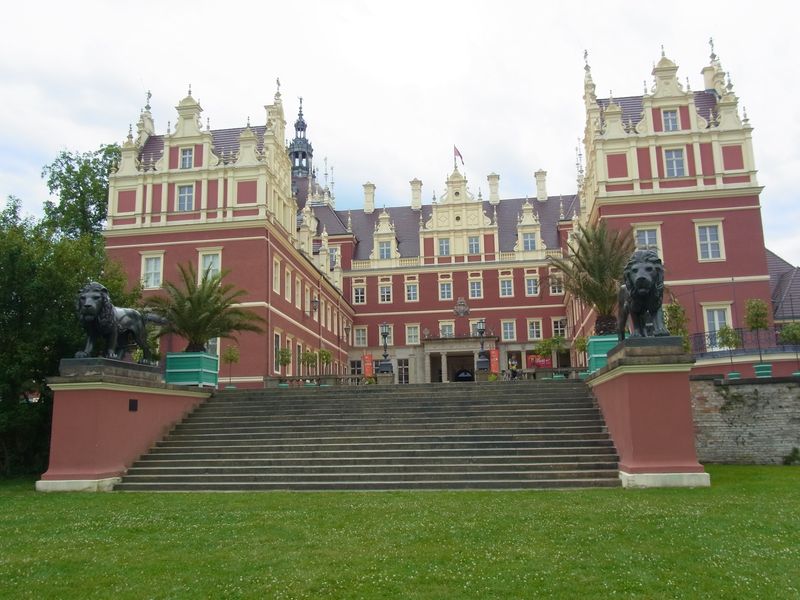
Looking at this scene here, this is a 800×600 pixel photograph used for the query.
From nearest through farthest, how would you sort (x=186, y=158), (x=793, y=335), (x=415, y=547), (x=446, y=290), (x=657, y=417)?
(x=415, y=547) → (x=657, y=417) → (x=793, y=335) → (x=186, y=158) → (x=446, y=290)

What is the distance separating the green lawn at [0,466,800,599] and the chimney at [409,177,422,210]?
143 feet

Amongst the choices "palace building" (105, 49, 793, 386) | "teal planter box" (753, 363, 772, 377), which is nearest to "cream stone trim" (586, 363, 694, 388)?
"teal planter box" (753, 363, 772, 377)

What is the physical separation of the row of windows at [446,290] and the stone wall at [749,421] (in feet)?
93.0

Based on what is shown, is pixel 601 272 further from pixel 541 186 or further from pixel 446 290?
pixel 541 186

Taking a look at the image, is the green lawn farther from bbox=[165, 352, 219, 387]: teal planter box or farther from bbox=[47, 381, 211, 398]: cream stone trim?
bbox=[165, 352, 219, 387]: teal planter box

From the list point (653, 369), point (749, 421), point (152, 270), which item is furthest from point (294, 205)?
point (653, 369)

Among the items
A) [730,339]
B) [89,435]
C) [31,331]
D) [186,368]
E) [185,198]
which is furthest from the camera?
[185,198]

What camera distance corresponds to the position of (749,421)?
17.2 metres

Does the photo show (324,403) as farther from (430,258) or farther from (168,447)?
(430,258)

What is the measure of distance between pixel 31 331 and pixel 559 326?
35.7 m

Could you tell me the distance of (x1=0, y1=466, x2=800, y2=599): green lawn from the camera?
235 inches

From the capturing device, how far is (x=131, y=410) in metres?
14.8

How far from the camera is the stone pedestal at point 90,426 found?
44.1ft

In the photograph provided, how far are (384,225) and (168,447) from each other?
3528 centimetres
